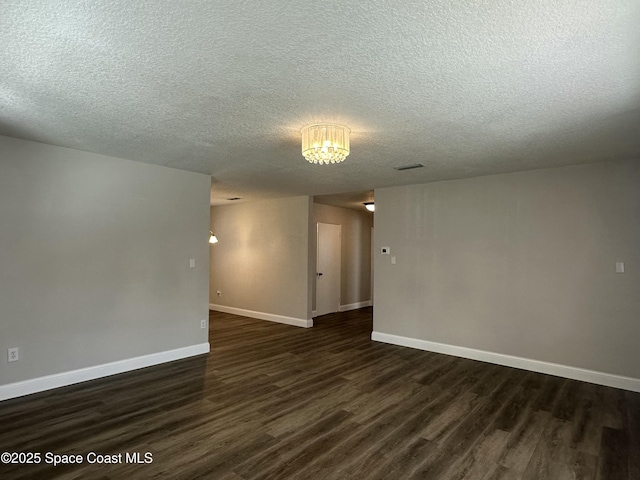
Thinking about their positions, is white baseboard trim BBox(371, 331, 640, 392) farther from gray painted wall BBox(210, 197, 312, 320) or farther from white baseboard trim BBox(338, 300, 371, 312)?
white baseboard trim BBox(338, 300, 371, 312)

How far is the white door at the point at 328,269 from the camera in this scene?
25.0 feet

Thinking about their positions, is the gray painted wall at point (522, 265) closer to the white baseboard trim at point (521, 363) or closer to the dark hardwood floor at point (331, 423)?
the white baseboard trim at point (521, 363)

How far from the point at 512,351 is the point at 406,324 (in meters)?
1.48

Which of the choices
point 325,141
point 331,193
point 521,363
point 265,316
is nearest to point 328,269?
point 265,316

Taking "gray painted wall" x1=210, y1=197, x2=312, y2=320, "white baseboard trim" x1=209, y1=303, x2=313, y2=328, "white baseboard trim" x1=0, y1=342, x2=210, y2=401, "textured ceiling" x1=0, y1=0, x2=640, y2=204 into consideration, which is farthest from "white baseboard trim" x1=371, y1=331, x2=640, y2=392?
"white baseboard trim" x1=0, y1=342, x2=210, y2=401

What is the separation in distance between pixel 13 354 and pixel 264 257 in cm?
436

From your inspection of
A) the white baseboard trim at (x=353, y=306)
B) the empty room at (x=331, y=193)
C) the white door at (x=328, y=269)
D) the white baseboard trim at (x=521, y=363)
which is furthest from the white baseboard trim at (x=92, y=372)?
the white baseboard trim at (x=353, y=306)

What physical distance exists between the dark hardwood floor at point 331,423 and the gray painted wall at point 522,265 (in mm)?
499

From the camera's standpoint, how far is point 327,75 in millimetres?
2105

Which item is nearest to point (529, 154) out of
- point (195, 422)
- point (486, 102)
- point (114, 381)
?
point (486, 102)

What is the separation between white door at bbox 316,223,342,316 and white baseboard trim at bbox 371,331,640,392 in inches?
85.4

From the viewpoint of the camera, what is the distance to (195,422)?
2904 millimetres

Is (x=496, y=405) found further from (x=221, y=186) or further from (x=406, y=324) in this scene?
(x=221, y=186)

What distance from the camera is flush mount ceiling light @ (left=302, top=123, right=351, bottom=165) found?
284 cm
